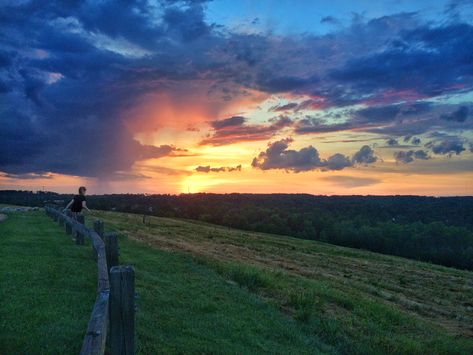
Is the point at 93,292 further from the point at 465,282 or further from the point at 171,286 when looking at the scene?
the point at 465,282

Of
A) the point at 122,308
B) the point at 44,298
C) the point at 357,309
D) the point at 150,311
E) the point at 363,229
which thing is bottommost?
the point at 363,229

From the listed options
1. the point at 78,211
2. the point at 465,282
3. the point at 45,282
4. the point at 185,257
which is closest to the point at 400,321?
the point at 185,257

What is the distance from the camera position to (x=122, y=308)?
5059 millimetres

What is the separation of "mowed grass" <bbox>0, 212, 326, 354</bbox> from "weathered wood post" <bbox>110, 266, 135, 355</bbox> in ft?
4.24

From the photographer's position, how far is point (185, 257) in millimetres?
17766

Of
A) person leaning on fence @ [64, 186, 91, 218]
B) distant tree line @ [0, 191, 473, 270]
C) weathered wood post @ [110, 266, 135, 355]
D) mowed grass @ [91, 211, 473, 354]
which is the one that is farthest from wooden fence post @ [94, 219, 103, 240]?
distant tree line @ [0, 191, 473, 270]

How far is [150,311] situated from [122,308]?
3990mm

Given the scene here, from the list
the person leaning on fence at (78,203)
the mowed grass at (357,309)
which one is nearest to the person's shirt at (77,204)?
the person leaning on fence at (78,203)

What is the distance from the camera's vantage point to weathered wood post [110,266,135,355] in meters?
4.93

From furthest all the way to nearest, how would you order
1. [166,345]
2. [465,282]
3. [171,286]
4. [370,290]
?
[465,282] → [370,290] → [171,286] → [166,345]

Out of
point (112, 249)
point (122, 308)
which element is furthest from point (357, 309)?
point (122, 308)

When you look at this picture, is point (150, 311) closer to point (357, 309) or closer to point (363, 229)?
point (357, 309)

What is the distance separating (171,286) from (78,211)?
10825 mm

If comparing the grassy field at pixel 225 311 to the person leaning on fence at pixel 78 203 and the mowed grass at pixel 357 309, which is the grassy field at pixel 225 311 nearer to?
the mowed grass at pixel 357 309
